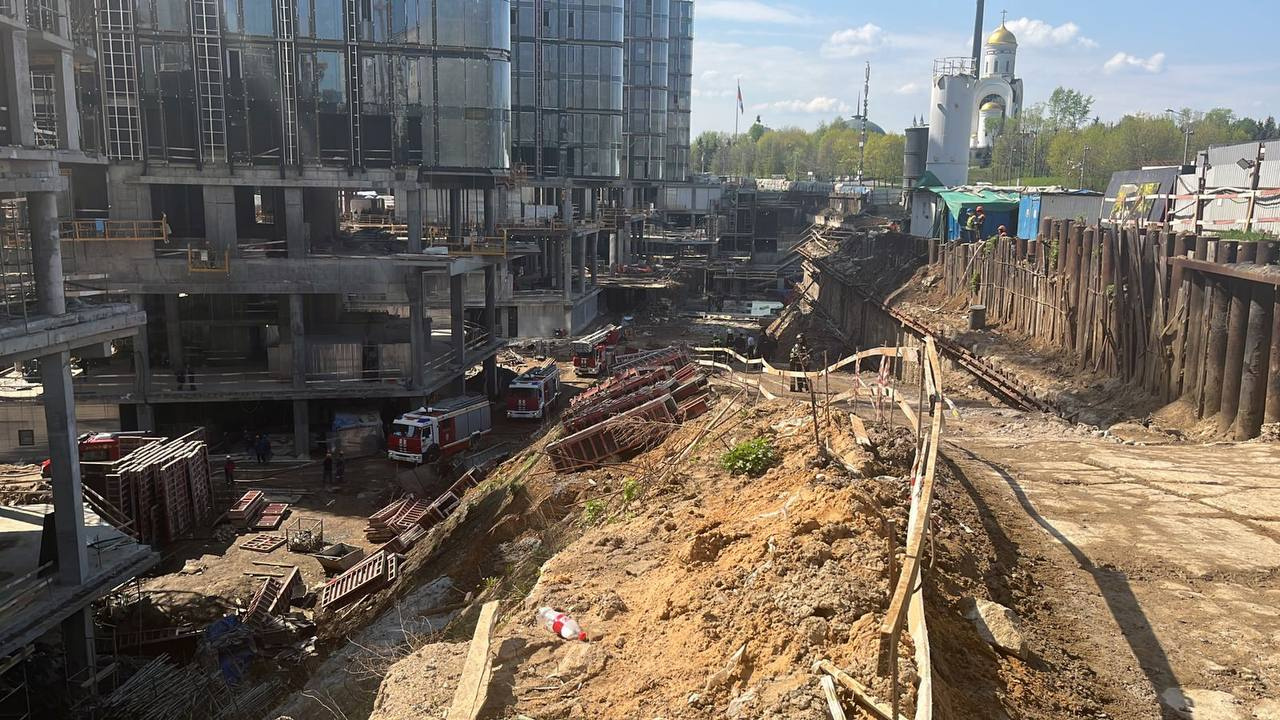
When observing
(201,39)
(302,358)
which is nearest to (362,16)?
(201,39)

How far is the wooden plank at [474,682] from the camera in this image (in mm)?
8281

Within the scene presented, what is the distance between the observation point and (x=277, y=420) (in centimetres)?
3753

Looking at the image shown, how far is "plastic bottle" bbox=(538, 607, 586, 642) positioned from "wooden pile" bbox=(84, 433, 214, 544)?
47.4 ft

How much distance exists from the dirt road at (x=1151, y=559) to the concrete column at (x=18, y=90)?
665 inches

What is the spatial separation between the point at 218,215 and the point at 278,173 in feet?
8.58

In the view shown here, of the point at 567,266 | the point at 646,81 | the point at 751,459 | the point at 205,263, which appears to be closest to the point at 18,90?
the point at 751,459

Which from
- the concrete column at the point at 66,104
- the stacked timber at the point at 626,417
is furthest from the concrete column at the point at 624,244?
the concrete column at the point at 66,104

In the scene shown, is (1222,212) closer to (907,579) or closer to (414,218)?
(414,218)

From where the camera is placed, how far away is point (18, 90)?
17.1 meters

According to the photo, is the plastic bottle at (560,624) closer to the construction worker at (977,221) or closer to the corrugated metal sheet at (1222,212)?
the corrugated metal sheet at (1222,212)

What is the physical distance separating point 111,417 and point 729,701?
33.1m

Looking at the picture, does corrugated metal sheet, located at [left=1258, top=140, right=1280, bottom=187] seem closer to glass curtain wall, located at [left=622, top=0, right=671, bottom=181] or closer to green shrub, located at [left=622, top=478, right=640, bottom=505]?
green shrub, located at [left=622, top=478, right=640, bottom=505]


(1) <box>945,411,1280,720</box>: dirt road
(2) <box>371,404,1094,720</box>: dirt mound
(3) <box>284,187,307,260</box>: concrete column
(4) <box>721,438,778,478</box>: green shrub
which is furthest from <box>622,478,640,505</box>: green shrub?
(3) <box>284,187,307,260</box>: concrete column

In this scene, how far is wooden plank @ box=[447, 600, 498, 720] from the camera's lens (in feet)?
27.2
